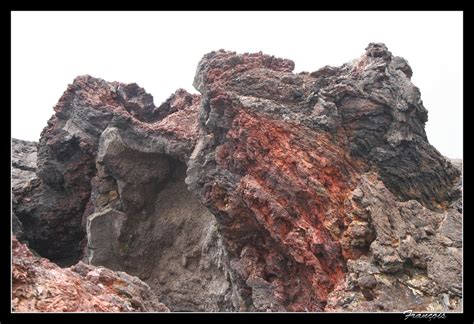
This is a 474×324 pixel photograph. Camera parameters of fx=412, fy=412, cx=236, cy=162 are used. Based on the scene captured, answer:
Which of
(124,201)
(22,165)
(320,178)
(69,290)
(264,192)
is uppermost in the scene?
(22,165)

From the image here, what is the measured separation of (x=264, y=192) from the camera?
21688mm

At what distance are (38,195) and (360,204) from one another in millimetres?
25674

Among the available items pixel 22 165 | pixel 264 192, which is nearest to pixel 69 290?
pixel 264 192

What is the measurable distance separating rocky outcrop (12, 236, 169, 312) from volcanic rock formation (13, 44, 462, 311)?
7444mm

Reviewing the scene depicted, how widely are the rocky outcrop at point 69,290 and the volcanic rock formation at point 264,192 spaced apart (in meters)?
7.44

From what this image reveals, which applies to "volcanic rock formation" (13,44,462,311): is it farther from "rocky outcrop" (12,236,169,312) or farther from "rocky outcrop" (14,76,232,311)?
"rocky outcrop" (12,236,169,312)

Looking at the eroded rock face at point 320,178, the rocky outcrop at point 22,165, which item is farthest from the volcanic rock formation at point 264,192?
the rocky outcrop at point 22,165

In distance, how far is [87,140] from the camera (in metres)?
32.5

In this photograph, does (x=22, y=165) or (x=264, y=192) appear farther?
(x=22, y=165)

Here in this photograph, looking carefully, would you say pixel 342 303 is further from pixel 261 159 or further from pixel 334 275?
pixel 261 159

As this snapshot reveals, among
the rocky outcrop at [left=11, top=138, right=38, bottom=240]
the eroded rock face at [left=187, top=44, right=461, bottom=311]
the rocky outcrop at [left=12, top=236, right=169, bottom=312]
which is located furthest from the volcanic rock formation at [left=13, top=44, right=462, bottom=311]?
the rocky outcrop at [left=12, top=236, right=169, bottom=312]

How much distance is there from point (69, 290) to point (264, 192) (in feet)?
36.4

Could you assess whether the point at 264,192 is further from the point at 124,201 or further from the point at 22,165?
the point at 22,165

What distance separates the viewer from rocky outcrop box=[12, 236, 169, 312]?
12.4m
